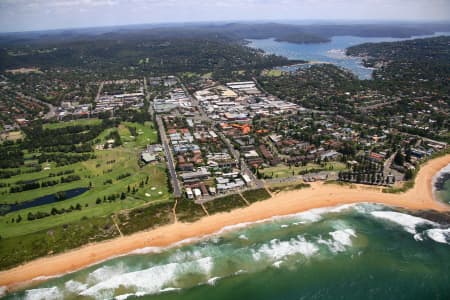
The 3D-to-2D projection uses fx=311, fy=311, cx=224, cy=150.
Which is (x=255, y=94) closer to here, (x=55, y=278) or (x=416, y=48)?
(x=55, y=278)

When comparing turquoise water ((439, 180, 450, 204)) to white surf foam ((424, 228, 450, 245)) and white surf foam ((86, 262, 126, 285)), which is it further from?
white surf foam ((86, 262, 126, 285))

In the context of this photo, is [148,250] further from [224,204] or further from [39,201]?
[39,201]

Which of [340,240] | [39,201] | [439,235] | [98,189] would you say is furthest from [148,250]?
[439,235]

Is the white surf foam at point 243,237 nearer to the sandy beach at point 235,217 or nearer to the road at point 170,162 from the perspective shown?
the sandy beach at point 235,217

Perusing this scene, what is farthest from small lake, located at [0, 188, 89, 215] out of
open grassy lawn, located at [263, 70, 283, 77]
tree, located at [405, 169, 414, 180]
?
open grassy lawn, located at [263, 70, 283, 77]

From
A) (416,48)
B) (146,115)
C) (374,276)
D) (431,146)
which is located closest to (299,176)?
(374,276)
